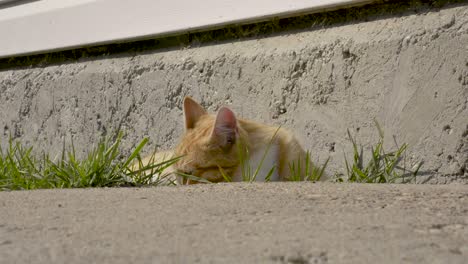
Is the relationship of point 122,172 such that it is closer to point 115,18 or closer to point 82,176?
point 82,176

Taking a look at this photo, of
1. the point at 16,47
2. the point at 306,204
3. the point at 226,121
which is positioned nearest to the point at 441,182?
the point at 226,121

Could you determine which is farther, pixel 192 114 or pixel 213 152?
pixel 192 114

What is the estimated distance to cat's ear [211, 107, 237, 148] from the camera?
11.4ft

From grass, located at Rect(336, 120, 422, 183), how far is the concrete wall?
0.14 ft

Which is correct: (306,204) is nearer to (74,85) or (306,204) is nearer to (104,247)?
(104,247)

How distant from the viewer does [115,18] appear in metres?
4.59

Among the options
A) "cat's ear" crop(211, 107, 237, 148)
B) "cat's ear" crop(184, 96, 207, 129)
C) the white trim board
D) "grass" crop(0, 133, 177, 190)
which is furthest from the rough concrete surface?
the white trim board

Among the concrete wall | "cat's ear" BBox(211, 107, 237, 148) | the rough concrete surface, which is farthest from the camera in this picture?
"cat's ear" BBox(211, 107, 237, 148)

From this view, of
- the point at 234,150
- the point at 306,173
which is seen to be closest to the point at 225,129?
the point at 234,150

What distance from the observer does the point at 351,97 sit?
343cm

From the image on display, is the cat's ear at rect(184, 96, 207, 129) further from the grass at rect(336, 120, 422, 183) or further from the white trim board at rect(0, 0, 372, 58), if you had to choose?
the grass at rect(336, 120, 422, 183)

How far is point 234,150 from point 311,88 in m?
0.48

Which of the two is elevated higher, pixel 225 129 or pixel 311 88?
pixel 311 88

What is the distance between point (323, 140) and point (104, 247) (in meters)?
2.11
